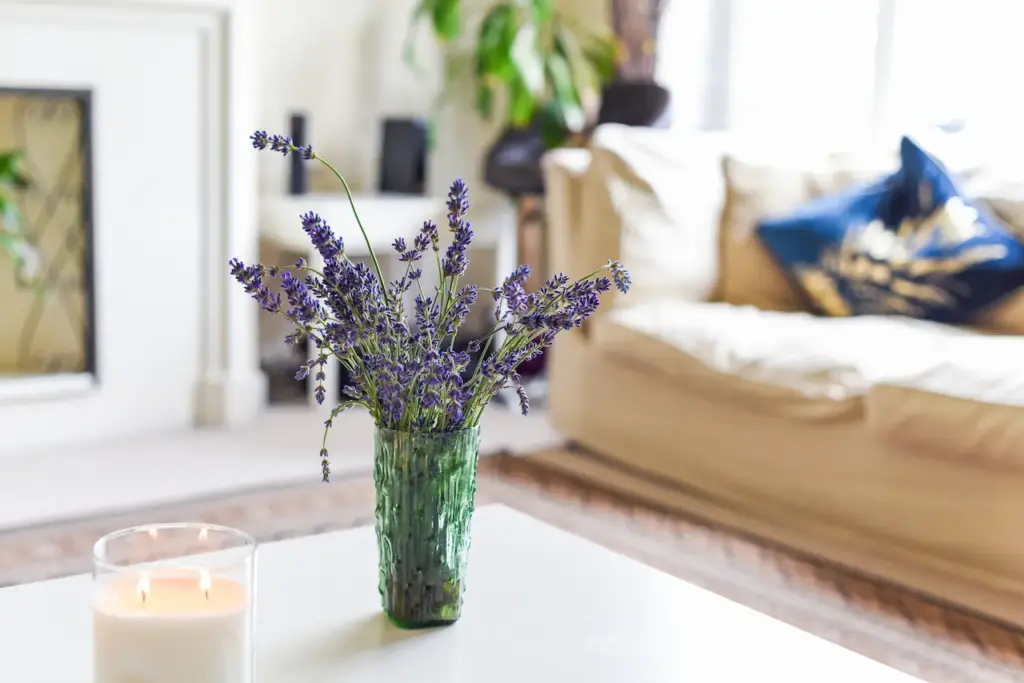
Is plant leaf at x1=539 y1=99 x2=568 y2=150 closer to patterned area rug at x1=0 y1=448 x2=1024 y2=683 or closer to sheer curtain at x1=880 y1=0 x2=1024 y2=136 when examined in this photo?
sheer curtain at x1=880 y1=0 x2=1024 y2=136

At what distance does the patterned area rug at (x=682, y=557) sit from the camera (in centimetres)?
187

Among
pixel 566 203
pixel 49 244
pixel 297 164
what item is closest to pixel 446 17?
pixel 297 164

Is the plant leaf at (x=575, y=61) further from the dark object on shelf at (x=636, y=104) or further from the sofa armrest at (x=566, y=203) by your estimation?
the sofa armrest at (x=566, y=203)

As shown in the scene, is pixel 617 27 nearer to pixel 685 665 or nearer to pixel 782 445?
pixel 782 445

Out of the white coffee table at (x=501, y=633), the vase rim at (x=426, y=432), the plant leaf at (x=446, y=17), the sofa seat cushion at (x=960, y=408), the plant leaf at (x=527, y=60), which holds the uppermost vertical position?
the plant leaf at (x=446, y=17)

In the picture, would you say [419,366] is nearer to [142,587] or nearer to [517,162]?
[142,587]

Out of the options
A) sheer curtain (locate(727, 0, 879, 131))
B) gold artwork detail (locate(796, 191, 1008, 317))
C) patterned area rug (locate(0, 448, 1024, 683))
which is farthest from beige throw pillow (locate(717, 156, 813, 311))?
sheer curtain (locate(727, 0, 879, 131))

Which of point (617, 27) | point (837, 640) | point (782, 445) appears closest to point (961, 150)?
point (782, 445)

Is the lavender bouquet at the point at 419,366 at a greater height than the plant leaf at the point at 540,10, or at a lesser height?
lesser

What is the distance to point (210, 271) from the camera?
128 inches

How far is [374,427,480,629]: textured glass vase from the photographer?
41.9 inches

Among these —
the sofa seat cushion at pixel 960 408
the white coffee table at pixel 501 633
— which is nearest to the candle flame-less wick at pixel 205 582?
the white coffee table at pixel 501 633

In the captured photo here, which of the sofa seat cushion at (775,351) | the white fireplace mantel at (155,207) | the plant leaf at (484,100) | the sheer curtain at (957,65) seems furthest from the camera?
the plant leaf at (484,100)

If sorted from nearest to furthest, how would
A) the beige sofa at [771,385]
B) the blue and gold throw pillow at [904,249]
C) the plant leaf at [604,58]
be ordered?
the beige sofa at [771,385] → the blue and gold throw pillow at [904,249] → the plant leaf at [604,58]
